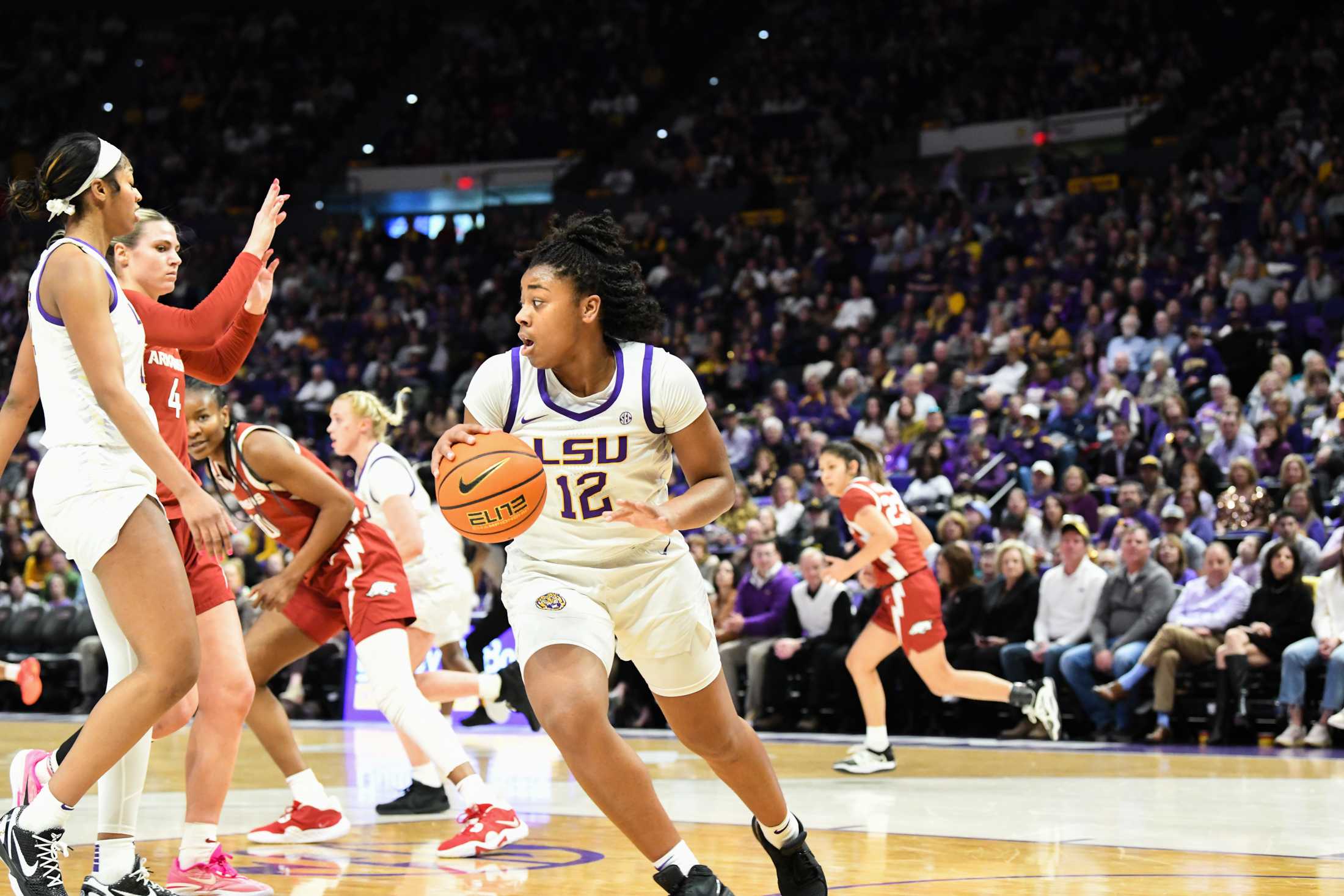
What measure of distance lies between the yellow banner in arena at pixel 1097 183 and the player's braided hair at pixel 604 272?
53.5 ft

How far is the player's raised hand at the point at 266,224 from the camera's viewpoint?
4.40 meters

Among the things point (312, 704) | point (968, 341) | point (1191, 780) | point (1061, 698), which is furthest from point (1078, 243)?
point (1191, 780)

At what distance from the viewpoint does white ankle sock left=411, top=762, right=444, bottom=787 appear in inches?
266

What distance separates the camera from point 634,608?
4.09m

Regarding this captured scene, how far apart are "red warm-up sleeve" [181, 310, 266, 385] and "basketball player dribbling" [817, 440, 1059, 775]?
4307 mm

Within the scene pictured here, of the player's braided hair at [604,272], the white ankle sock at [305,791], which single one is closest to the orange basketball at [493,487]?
the player's braided hair at [604,272]

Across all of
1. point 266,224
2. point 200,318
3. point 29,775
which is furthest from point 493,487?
point 29,775

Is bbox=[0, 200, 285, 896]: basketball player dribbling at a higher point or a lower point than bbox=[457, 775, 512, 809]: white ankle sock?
higher

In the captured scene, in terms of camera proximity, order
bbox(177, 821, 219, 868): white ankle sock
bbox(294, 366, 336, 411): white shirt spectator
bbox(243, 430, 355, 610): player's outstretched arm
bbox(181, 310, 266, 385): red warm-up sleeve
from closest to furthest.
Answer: bbox(181, 310, 266, 385): red warm-up sleeve, bbox(177, 821, 219, 868): white ankle sock, bbox(243, 430, 355, 610): player's outstretched arm, bbox(294, 366, 336, 411): white shirt spectator

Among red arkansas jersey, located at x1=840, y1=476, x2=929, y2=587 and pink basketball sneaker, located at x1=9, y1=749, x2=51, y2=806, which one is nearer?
pink basketball sneaker, located at x1=9, y1=749, x2=51, y2=806

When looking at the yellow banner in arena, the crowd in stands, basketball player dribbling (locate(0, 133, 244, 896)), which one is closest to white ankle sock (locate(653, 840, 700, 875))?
basketball player dribbling (locate(0, 133, 244, 896))

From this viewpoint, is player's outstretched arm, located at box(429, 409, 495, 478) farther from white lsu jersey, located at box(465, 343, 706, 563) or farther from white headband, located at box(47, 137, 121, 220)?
white headband, located at box(47, 137, 121, 220)

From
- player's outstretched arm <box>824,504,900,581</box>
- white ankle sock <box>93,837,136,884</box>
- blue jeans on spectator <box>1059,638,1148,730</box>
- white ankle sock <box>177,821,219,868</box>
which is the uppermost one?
player's outstretched arm <box>824,504,900,581</box>

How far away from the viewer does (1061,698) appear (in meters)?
10.8
